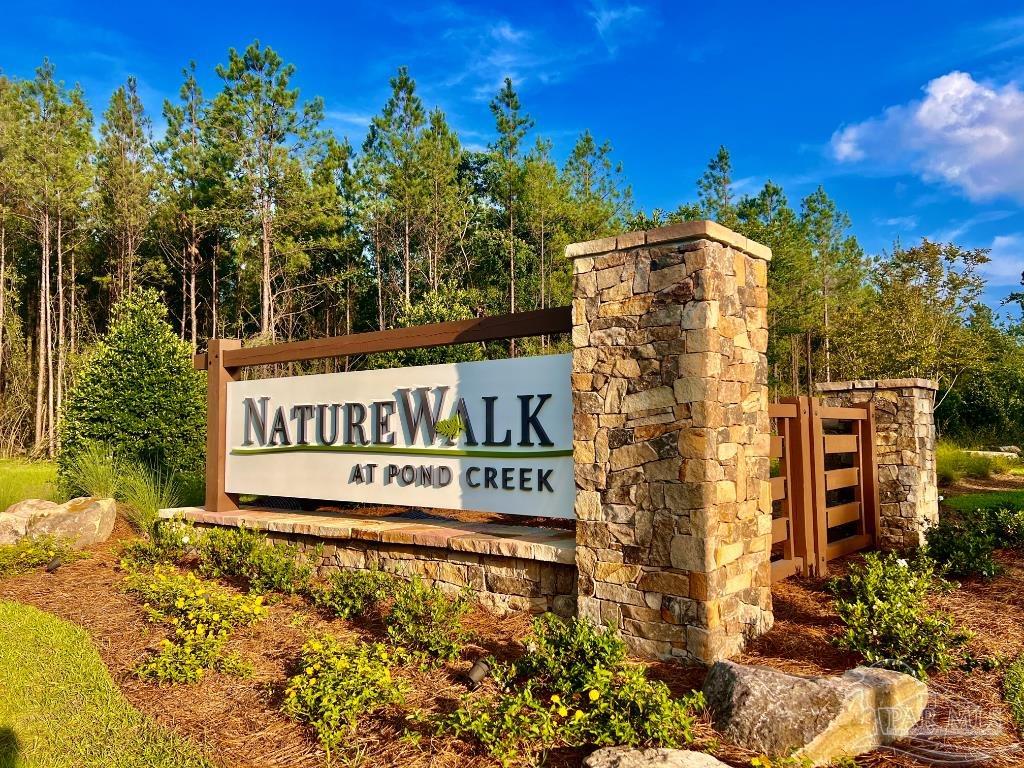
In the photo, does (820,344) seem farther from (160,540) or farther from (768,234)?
(160,540)

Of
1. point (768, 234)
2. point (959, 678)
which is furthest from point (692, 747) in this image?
point (768, 234)

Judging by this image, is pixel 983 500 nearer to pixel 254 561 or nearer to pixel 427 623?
pixel 427 623

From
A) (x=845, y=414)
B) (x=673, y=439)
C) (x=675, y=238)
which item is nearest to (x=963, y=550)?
(x=845, y=414)

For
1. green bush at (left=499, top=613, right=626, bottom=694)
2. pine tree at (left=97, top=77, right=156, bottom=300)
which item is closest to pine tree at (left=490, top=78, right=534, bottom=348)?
pine tree at (left=97, top=77, right=156, bottom=300)

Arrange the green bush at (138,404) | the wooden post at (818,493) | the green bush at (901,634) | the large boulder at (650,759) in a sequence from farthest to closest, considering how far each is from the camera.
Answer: the green bush at (138,404)
the wooden post at (818,493)
the green bush at (901,634)
the large boulder at (650,759)

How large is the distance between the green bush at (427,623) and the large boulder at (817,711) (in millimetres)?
1622

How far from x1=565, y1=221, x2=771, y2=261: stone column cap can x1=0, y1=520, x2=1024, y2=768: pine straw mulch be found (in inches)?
95.5

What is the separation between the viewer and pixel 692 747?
296 centimetres

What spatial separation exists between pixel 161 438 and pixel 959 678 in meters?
9.01

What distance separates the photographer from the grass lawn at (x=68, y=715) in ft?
10.3

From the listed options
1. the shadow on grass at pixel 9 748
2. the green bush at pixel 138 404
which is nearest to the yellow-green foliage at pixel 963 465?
the green bush at pixel 138 404

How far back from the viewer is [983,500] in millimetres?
9453

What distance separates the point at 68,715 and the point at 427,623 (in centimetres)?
194

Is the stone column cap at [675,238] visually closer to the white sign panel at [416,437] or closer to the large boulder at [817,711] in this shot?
the white sign panel at [416,437]
